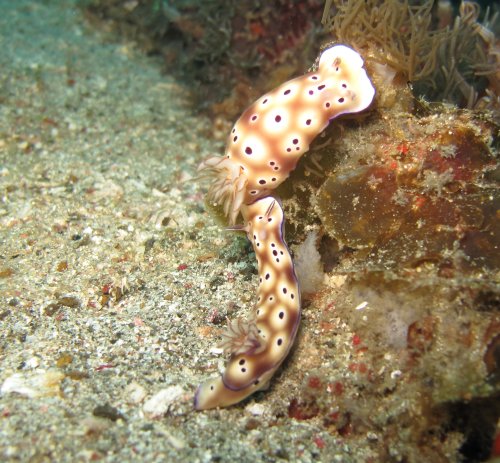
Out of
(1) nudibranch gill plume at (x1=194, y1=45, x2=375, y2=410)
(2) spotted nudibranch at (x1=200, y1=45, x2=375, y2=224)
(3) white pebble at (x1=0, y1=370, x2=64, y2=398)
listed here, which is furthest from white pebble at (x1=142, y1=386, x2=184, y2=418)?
(2) spotted nudibranch at (x1=200, y1=45, x2=375, y2=224)

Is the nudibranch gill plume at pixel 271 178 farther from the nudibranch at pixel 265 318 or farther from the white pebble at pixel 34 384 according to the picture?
the white pebble at pixel 34 384

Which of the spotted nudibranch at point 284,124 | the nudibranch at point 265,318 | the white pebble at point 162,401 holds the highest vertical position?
the spotted nudibranch at point 284,124

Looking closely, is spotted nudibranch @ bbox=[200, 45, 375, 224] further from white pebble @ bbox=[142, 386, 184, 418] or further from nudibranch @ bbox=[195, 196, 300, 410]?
white pebble @ bbox=[142, 386, 184, 418]

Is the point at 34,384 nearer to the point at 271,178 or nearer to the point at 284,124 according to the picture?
the point at 271,178

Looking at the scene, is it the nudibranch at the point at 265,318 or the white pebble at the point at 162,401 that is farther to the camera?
the nudibranch at the point at 265,318

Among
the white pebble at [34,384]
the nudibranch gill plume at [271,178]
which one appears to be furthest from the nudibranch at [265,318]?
the white pebble at [34,384]

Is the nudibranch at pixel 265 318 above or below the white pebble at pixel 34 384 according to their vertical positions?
above

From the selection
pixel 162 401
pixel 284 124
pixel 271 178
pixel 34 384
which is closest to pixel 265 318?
pixel 162 401
